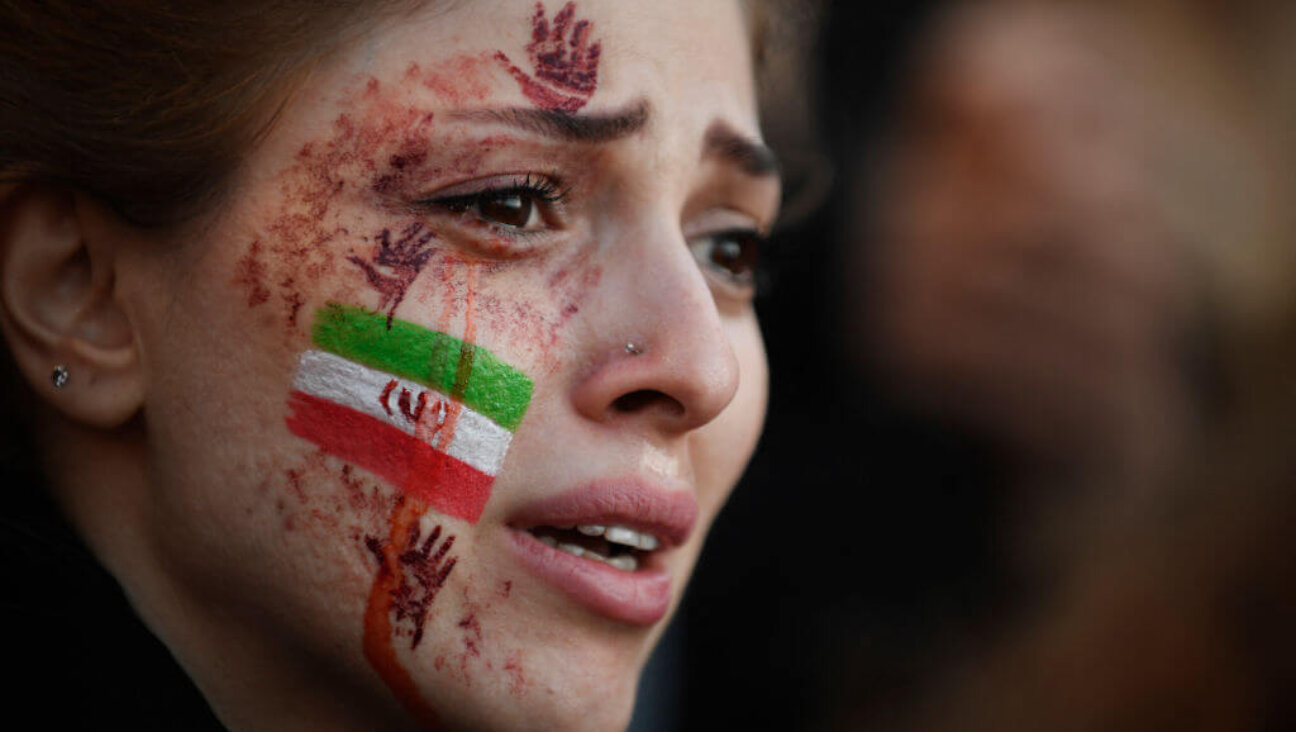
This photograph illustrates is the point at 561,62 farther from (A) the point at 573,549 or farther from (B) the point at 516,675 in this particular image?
(B) the point at 516,675

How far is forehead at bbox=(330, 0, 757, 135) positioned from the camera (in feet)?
5.40

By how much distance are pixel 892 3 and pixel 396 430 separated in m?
3.46

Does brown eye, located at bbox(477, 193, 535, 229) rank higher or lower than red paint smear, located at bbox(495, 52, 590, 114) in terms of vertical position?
lower

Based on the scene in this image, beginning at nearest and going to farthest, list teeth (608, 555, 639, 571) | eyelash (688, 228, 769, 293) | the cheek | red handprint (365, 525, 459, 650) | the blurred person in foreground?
red handprint (365, 525, 459, 650)
teeth (608, 555, 639, 571)
the cheek
eyelash (688, 228, 769, 293)
the blurred person in foreground

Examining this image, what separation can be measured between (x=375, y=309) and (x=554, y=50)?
42 centimetres

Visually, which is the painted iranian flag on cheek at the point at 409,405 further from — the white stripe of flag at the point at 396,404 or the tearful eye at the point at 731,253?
the tearful eye at the point at 731,253

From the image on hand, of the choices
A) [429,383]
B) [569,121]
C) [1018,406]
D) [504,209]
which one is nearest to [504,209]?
[504,209]

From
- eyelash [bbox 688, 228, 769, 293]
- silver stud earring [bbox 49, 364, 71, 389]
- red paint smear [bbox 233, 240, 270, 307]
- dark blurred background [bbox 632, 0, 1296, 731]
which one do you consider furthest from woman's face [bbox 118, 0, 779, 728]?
dark blurred background [bbox 632, 0, 1296, 731]

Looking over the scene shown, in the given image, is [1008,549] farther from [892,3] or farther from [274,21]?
[274,21]

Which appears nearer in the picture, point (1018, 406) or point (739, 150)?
point (739, 150)

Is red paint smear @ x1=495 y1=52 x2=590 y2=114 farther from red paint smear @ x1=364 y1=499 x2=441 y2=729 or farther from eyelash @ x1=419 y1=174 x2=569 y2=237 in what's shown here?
red paint smear @ x1=364 y1=499 x2=441 y2=729

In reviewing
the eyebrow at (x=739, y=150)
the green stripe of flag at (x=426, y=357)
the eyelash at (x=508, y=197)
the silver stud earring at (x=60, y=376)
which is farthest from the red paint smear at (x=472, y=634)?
the eyebrow at (x=739, y=150)

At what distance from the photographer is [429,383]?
63.8 inches

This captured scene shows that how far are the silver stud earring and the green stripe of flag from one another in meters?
0.35
